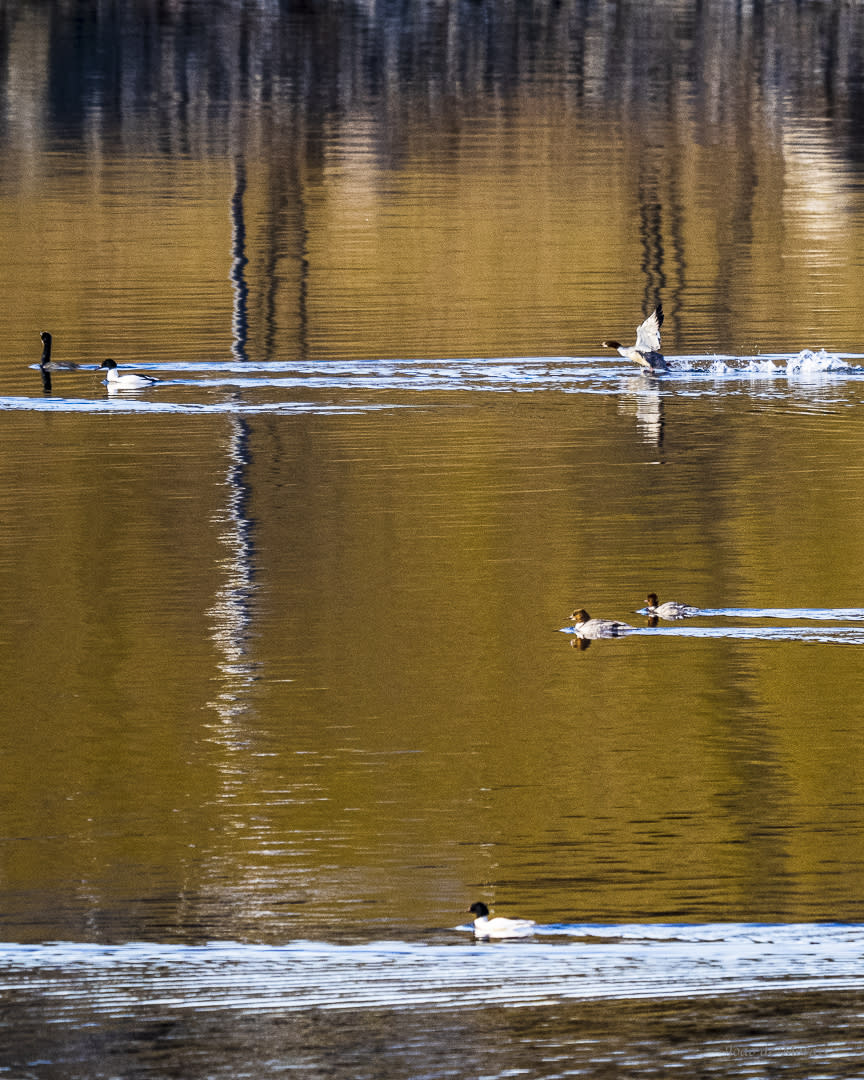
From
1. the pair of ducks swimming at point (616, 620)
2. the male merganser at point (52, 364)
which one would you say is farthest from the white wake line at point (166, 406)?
the pair of ducks swimming at point (616, 620)

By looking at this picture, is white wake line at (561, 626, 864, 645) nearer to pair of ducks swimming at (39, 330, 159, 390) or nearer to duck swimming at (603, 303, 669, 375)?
duck swimming at (603, 303, 669, 375)

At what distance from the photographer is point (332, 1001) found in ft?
40.4

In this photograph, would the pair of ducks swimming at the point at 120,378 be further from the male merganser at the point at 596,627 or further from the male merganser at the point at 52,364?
the male merganser at the point at 596,627

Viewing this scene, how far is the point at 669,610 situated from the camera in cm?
1961

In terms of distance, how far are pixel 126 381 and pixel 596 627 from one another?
13057 millimetres

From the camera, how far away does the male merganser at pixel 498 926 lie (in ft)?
42.4

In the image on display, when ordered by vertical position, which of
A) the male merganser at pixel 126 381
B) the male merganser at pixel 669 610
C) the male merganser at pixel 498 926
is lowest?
the male merganser at pixel 126 381

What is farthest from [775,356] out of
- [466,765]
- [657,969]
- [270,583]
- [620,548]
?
[657,969]

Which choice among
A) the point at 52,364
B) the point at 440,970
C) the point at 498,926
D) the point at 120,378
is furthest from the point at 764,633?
the point at 52,364

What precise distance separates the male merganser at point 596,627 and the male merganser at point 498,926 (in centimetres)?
616

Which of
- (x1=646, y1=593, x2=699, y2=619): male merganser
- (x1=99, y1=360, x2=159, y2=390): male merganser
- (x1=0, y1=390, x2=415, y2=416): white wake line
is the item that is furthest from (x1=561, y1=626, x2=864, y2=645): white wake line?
(x1=99, y1=360, x2=159, y2=390): male merganser

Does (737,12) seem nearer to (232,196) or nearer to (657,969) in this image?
(232,196)

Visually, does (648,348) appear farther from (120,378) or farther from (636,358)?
(120,378)

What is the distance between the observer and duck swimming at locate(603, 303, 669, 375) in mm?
30453
